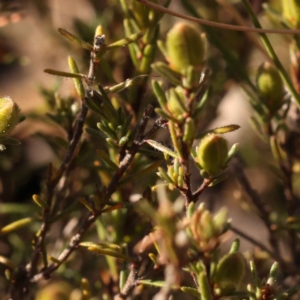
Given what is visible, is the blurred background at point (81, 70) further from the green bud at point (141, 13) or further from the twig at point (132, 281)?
the twig at point (132, 281)

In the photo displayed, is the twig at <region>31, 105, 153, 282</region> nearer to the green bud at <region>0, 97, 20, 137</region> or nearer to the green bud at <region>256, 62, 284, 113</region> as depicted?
the green bud at <region>0, 97, 20, 137</region>

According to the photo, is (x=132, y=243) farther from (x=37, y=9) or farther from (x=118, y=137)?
(x=37, y=9)

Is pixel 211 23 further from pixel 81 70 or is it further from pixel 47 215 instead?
pixel 81 70

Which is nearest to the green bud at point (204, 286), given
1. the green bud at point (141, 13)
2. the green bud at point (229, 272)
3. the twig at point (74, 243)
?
the green bud at point (229, 272)

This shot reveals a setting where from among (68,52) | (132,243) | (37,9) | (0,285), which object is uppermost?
(37,9)

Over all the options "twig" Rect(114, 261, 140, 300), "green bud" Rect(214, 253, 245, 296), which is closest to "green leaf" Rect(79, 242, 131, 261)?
"twig" Rect(114, 261, 140, 300)

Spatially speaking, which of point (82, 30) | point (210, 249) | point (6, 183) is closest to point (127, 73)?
point (82, 30)

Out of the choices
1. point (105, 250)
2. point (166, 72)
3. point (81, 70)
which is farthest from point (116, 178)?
point (81, 70)
